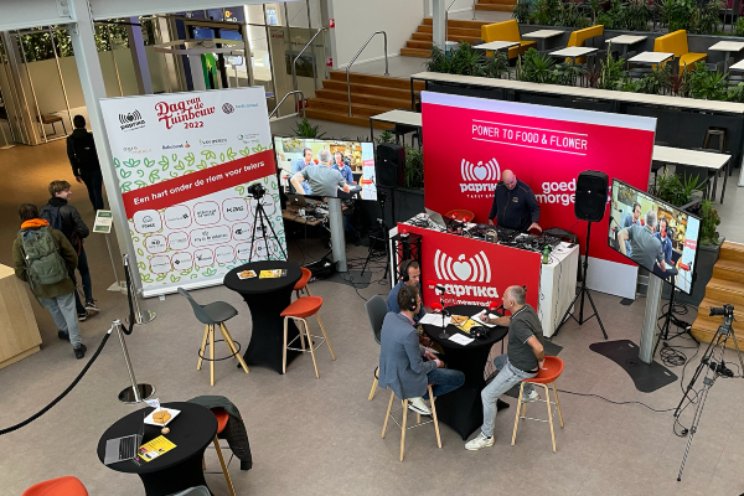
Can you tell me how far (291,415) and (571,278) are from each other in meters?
3.21

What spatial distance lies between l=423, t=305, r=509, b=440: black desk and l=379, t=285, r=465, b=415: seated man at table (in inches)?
6.6

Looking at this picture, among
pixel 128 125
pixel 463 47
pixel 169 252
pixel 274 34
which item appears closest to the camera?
pixel 128 125

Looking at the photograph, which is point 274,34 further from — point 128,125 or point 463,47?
point 128,125

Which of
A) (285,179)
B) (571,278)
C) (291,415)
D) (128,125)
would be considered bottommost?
(291,415)

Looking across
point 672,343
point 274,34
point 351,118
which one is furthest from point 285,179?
point 274,34

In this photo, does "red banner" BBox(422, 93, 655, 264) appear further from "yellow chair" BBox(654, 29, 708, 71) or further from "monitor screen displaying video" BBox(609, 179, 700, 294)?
"yellow chair" BBox(654, 29, 708, 71)

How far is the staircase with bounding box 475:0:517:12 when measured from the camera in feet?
60.2

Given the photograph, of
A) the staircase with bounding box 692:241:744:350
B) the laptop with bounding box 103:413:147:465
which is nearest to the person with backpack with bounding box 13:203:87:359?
the laptop with bounding box 103:413:147:465

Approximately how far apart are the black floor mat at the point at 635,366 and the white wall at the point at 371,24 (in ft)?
34.5

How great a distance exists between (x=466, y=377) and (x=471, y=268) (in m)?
1.91

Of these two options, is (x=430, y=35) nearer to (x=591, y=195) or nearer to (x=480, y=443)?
(x=591, y=195)

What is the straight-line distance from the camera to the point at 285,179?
28.1 ft

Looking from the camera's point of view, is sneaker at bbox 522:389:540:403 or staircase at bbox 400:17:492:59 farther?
staircase at bbox 400:17:492:59

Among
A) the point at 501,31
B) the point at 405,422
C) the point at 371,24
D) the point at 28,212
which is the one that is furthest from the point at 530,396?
the point at 371,24
